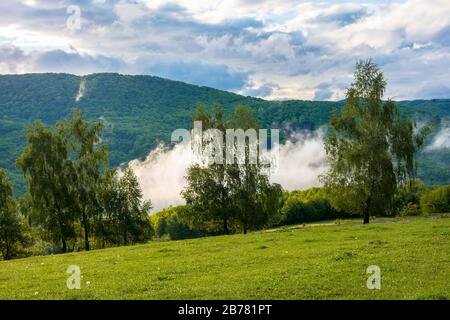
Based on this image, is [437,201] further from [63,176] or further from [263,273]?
[263,273]

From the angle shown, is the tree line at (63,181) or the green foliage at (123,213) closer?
the tree line at (63,181)

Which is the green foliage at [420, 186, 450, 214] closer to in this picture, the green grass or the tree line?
the tree line

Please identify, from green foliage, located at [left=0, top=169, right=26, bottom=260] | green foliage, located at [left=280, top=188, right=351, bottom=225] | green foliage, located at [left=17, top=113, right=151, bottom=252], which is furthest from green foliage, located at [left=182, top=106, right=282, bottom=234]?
green foliage, located at [left=280, top=188, right=351, bottom=225]

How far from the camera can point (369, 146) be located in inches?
2344

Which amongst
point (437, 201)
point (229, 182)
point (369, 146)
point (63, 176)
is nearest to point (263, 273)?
point (369, 146)

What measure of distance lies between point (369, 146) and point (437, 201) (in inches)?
2407

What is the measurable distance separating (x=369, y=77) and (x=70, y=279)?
47.7 meters

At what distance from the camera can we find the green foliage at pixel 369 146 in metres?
60.0

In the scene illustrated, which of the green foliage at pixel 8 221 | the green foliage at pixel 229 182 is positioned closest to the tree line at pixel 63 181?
the green foliage at pixel 8 221

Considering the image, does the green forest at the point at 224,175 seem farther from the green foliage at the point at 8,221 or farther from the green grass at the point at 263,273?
the green grass at the point at 263,273

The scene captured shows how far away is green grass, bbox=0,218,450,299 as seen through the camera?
19.8 meters

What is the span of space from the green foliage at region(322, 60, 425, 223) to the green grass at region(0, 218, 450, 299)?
78.9ft

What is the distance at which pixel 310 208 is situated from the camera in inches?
5792

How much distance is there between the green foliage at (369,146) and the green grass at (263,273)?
78.9 ft
